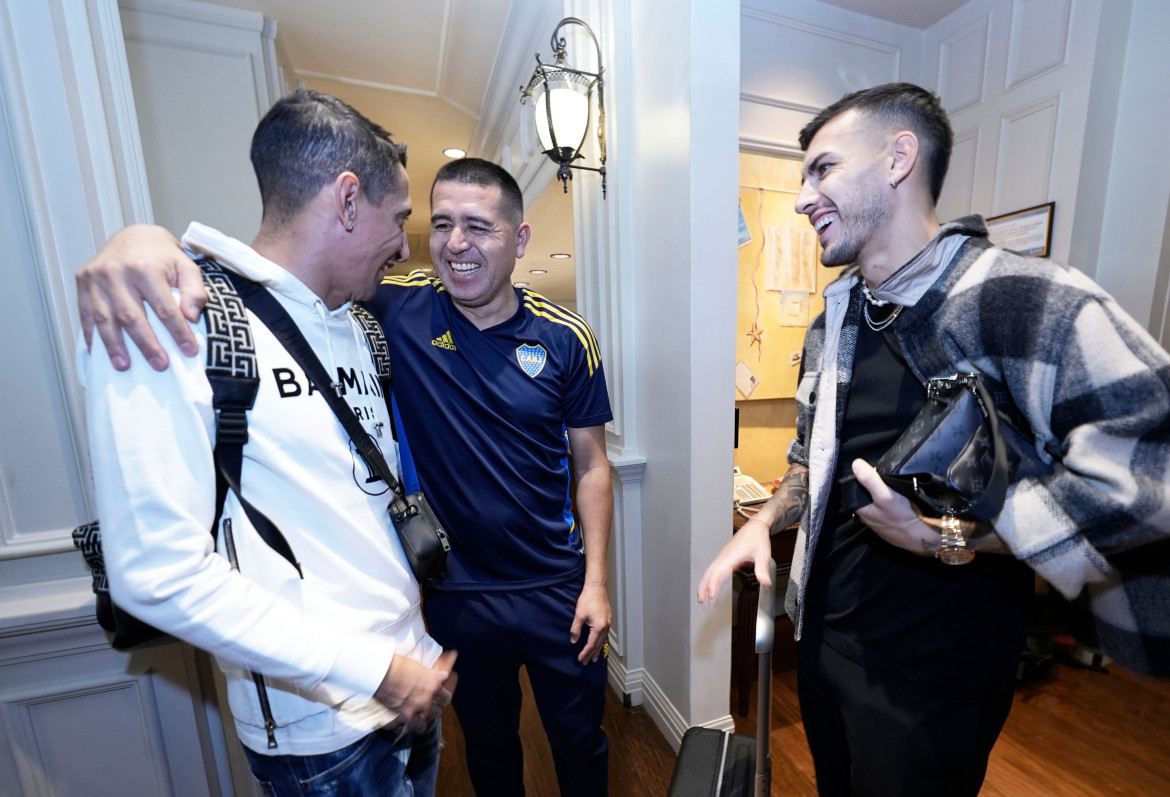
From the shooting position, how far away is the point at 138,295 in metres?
0.63

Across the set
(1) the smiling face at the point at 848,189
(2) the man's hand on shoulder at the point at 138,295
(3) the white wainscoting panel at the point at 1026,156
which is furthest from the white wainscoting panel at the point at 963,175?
(2) the man's hand on shoulder at the point at 138,295

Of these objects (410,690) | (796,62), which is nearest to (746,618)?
(410,690)

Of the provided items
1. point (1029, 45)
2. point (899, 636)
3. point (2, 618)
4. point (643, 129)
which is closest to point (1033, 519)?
point (899, 636)

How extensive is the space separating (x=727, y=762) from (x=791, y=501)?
67cm

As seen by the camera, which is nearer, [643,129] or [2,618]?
[2,618]

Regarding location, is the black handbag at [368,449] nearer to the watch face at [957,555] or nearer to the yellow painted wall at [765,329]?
the watch face at [957,555]

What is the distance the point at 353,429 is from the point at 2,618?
40.1 inches

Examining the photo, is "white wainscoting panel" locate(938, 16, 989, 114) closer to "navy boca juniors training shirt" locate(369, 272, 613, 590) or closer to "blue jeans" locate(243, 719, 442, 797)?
"navy boca juniors training shirt" locate(369, 272, 613, 590)

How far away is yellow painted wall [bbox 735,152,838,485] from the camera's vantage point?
2.53 m

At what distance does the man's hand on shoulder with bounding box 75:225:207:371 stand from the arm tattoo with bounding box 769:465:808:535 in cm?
121

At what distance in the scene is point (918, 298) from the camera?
88 cm

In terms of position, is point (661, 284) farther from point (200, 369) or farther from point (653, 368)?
point (200, 369)

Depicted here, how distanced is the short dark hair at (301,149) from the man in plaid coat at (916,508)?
95 centimetres

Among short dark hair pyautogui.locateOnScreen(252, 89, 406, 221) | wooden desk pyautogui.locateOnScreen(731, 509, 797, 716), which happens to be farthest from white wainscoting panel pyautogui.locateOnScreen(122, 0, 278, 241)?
wooden desk pyautogui.locateOnScreen(731, 509, 797, 716)
